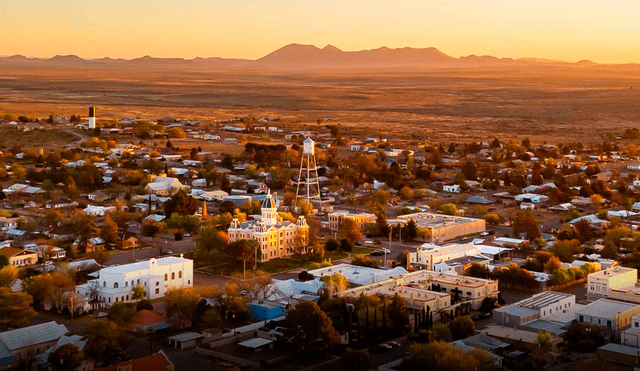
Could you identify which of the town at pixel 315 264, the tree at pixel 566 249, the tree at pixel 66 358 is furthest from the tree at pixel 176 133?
the tree at pixel 66 358

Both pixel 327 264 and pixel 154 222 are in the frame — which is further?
pixel 154 222

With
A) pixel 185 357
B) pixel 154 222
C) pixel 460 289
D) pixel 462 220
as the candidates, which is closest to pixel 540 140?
pixel 462 220

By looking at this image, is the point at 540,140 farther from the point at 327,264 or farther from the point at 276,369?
the point at 276,369

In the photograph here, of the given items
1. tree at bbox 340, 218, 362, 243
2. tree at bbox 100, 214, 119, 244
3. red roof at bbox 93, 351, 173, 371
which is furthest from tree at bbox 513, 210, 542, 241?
red roof at bbox 93, 351, 173, 371

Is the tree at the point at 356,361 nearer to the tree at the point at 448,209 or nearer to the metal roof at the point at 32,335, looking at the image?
the metal roof at the point at 32,335

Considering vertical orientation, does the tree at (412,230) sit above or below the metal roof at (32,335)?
below

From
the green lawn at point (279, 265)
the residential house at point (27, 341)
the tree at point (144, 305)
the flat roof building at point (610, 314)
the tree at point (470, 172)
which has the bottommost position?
the tree at point (470, 172)
